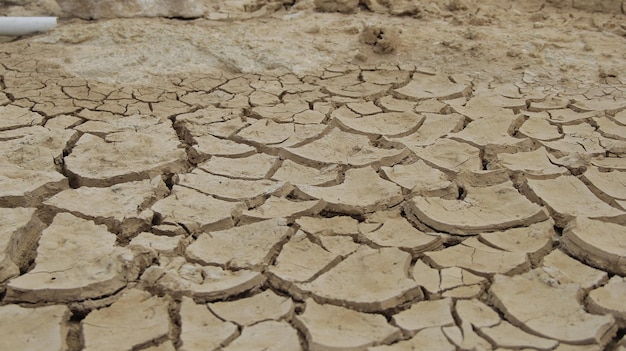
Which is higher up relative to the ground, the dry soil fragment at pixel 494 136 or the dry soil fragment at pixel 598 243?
the dry soil fragment at pixel 598 243

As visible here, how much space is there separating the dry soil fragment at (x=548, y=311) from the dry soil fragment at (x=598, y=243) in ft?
0.60

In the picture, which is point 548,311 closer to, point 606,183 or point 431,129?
point 606,183

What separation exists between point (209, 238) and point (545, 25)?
9.72 feet

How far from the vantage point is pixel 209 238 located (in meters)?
2.25

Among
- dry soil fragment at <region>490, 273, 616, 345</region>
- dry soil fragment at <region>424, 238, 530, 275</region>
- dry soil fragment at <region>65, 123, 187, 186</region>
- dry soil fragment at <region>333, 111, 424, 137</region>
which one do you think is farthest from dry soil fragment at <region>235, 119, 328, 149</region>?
dry soil fragment at <region>490, 273, 616, 345</region>

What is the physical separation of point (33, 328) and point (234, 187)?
93cm

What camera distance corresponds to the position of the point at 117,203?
2.43 metres

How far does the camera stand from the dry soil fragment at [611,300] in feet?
6.10

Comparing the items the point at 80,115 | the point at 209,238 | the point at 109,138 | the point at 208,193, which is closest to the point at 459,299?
the point at 209,238

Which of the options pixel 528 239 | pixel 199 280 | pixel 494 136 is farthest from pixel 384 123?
pixel 199 280

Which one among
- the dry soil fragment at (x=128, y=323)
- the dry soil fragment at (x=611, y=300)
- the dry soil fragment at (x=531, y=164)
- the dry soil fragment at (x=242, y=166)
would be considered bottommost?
the dry soil fragment at (x=242, y=166)

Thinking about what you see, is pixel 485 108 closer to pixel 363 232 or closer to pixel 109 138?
pixel 363 232

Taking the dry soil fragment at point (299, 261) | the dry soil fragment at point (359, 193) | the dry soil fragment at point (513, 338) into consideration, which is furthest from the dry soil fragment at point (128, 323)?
the dry soil fragment at point (513, 338)

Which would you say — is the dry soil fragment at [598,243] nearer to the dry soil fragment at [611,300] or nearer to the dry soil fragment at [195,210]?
the dry soil fragment at [611,300]
